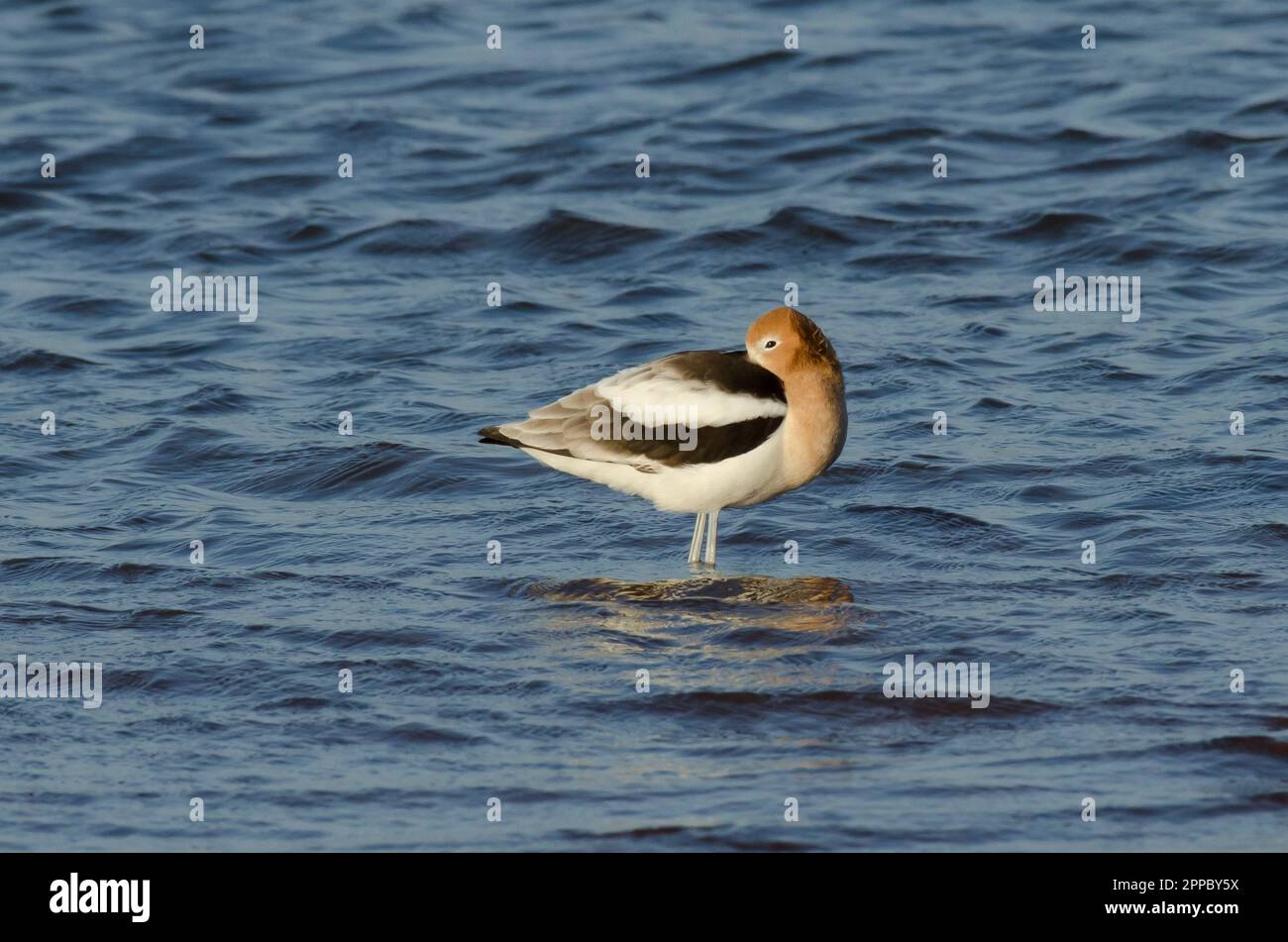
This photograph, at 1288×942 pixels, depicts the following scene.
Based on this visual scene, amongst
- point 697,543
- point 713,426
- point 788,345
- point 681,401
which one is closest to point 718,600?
point 697,543

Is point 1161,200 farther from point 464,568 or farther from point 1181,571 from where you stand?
point 464,568

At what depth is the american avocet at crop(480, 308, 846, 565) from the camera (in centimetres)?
939

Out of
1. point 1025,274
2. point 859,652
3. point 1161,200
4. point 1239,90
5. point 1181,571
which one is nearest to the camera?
point 859,652

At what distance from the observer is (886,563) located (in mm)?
9797

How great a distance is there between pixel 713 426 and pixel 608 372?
3.71 meters

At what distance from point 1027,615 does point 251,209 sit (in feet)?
33.9

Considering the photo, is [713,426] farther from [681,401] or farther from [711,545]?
[711,545]

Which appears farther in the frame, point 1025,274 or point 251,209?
point 251,209

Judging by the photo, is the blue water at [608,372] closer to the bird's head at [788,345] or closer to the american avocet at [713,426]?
the american avocet at [713,426]

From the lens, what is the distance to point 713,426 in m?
9.39

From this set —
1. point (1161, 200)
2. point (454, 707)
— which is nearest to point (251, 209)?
point (1161, 200)

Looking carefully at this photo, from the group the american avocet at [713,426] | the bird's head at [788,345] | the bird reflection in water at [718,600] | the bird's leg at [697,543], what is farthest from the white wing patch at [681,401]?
the bird reflection in water at [718,600]

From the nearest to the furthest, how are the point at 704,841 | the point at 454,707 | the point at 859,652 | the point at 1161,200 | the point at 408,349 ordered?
the point at 704,841
the point at 454,707
the point at 859,652
the point at 408,349
the point at 1161,200

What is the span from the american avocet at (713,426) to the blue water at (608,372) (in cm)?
51
